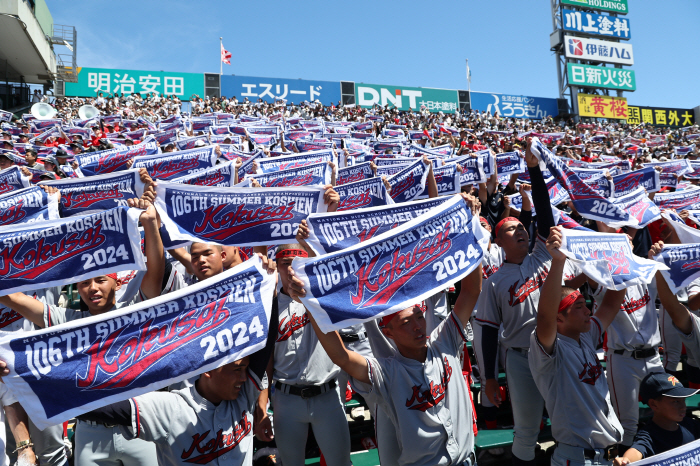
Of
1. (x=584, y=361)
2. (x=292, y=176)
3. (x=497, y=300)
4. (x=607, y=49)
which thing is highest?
(x=607, y=49)

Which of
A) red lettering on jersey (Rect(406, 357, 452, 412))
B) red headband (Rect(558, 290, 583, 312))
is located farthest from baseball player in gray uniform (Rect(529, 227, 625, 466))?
red lettering on jersey (Rect(406, 357, 452, 412))

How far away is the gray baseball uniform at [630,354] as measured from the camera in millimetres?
4273

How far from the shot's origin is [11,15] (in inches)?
884

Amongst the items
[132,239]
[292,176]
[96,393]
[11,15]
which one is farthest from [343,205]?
[11,15]

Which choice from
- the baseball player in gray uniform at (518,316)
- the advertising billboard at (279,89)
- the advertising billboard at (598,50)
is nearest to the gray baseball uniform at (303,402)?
the baseball player in gray uniform at (518,316)

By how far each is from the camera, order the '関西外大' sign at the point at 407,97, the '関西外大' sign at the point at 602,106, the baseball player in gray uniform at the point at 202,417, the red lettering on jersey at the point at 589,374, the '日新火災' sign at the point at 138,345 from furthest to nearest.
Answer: the '関西外大' sign at the point at 602,106 → the '関西外大' sign at the point at 407,97 → the red lettering on jersey at the point at 589,374 → the baseball player in gray uniform at the point at 202,417 → the '日新火災' sign at the point at 138,345

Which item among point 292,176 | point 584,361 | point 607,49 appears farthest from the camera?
point 607,49

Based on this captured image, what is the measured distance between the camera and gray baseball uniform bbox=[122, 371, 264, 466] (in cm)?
248

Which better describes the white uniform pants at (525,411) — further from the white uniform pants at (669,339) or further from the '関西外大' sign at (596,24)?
the '関西外大' sign at (596,24)

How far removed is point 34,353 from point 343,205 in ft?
11.6

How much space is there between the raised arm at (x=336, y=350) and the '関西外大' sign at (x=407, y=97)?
34.6 metres

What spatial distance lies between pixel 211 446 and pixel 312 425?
1013mm

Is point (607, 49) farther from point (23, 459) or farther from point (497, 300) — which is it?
point (23, 459)

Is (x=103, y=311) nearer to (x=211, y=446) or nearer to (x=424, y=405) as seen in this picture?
(x=211, y=446)
